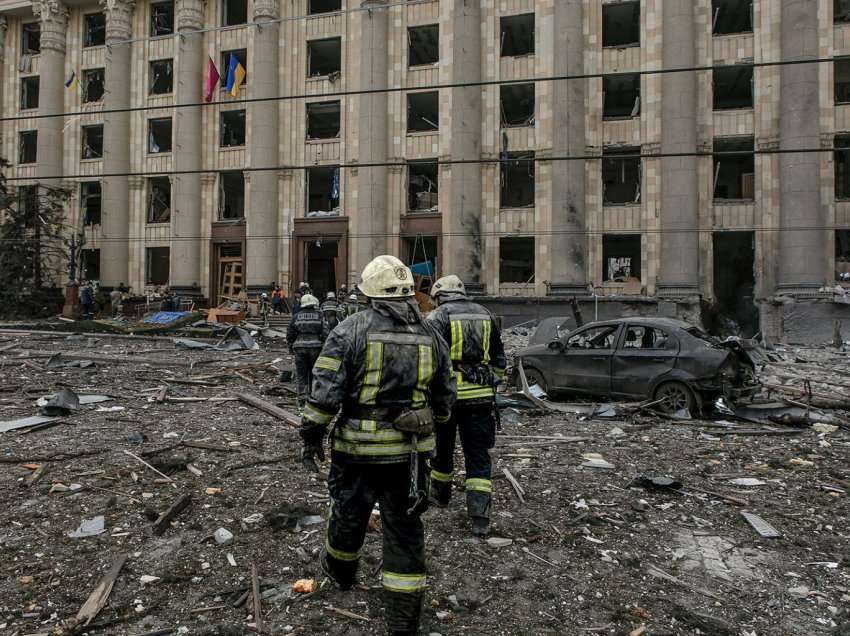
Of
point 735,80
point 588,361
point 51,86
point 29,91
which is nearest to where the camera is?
point 588,361

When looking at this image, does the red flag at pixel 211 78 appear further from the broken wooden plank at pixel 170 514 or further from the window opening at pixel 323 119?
the broken wooden plank at pixel 170 514

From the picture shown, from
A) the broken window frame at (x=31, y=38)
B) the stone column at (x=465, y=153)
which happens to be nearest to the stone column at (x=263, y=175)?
the stone column at (x=465, y=153)

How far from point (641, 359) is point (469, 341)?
5.09m

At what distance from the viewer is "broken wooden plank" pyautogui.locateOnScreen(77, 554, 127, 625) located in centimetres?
312

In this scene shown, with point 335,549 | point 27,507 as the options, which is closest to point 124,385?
point 27,507

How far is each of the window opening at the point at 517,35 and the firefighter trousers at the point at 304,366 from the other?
774 inches

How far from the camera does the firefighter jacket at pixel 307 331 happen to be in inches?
338

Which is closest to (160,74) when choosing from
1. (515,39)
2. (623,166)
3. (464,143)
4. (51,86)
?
(51,86)

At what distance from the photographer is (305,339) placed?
862cm

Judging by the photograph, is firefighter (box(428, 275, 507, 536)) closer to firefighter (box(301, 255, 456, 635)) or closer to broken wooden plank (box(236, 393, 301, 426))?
firefighter (box(301, 255, 456, 635))

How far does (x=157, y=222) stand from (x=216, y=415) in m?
21.8

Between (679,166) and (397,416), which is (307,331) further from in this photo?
(679,166)

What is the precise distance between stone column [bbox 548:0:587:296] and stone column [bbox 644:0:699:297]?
2951mm

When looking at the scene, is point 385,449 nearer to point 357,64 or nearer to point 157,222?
point 357,64
